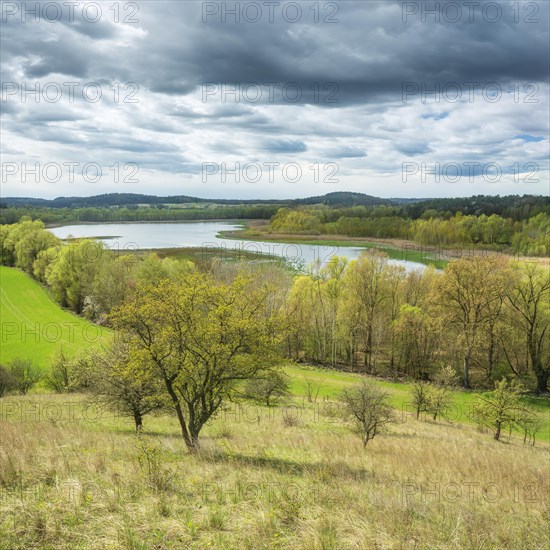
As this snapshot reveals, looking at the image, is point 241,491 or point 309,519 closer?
point 309,519

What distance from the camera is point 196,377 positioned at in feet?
54.4

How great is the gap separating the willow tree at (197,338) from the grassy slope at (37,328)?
34902 millimetres

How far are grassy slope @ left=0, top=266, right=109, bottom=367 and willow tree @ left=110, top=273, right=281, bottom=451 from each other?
1374 inches

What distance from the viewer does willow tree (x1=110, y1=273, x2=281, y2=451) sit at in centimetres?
1574

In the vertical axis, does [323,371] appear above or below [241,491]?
below

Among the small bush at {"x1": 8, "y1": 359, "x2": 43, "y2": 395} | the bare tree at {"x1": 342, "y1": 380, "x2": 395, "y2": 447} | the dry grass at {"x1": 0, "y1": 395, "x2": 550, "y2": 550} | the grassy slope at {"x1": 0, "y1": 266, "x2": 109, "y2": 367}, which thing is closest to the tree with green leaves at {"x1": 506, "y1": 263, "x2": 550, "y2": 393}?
the bare tree at {"x1": 342, "y1": 380, "x2": 395, "y2": 447}

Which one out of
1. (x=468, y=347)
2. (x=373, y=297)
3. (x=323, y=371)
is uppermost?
(x=373, y=297)

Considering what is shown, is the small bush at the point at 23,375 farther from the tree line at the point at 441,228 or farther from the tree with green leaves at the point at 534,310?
the tree line at the point at 441,228

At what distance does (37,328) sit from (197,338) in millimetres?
57301

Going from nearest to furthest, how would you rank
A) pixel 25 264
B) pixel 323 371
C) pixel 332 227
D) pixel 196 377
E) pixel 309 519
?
pixel 309 519, pixel 196 377, pixel 323 371, pixel 25 264, pixel 332 227

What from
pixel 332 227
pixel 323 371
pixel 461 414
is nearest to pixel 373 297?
pixel 323 371

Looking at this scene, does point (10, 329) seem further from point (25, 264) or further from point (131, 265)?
point (25, 264)

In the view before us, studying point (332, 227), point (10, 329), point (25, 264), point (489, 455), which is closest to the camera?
point (489, 455)

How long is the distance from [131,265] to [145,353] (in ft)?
197
